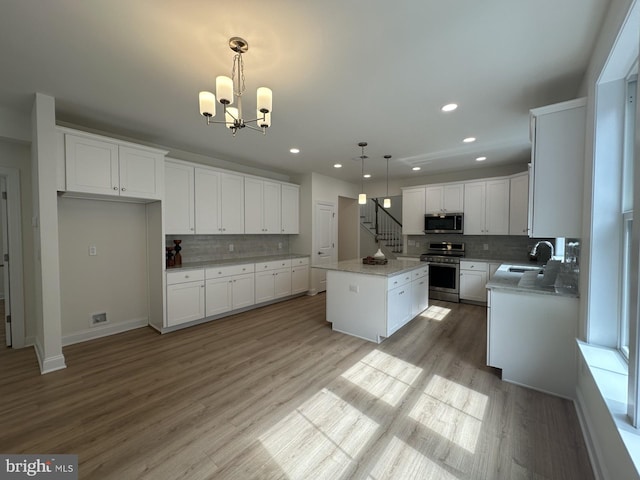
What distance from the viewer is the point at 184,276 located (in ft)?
12.2

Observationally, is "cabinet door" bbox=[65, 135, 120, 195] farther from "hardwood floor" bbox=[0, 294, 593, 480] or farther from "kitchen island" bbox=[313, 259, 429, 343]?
"kitchen island" bbox=[313, 259, 429, 343]

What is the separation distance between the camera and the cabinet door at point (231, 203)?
4414mm

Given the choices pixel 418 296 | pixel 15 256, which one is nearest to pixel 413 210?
pixel 418 296

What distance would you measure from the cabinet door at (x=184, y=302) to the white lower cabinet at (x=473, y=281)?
15.3 ft

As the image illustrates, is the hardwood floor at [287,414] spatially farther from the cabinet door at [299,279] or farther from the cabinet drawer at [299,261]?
the cabinet drawer at [299,261]

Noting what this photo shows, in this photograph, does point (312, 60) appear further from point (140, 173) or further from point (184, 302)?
point (184, 302)

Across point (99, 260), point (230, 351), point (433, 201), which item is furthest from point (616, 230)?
point (99, 260)

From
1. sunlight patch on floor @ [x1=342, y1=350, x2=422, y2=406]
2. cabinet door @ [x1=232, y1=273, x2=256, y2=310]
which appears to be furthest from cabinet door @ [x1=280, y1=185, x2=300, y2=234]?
sunlight patch on floor @ [x1=342, y1=350, x2=422, y2=406]

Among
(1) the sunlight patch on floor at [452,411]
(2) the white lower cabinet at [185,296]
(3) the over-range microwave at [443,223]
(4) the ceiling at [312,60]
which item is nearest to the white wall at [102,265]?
(2) the white lower cabinet at [185,296]

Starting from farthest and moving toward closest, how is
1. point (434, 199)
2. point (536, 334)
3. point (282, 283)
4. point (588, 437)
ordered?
point (434, 199)
point (282, 283)
point (536, 334)
point (588, 437)

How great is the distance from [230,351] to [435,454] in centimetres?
228

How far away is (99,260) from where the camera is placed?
137 inches

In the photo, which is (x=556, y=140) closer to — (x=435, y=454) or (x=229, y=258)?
(x=435, y=454)

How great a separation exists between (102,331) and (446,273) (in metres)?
5.74
